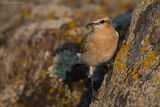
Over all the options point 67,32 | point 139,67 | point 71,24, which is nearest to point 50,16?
point 71,24

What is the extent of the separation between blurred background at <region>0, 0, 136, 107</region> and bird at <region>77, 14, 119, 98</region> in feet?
3.44

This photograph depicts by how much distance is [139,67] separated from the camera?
4.26 metres

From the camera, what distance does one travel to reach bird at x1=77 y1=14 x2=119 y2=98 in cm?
575

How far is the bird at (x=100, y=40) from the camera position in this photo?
18.9 feet

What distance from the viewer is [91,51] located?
6418 millimetres

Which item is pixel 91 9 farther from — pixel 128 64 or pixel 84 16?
pixel 128 64

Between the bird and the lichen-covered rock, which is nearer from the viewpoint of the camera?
the lichen-covered rock

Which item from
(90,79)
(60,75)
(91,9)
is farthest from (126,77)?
(91,9)

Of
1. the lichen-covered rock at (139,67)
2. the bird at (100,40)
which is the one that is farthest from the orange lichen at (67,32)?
the lichen-covered rock at (139,67)

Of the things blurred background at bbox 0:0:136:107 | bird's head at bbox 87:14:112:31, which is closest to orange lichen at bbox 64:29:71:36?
blurred background at bbox 0:0:136:107

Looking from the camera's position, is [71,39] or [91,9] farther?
[91,9]

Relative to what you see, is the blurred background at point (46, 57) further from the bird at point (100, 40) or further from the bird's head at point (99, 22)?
the bird's head at point (99, 22)

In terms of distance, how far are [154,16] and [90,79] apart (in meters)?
3.50

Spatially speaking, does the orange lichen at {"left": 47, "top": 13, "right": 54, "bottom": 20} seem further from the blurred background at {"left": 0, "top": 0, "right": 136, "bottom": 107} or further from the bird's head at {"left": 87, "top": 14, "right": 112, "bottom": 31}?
the bird's head at {"left": 87, "top": 14, "right": 112, "bottom": 31}
